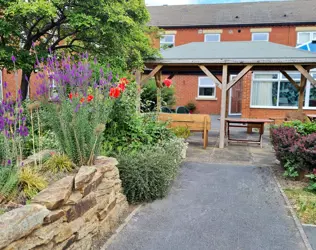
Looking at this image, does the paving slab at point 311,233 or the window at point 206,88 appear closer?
the paving slab at point 311,233

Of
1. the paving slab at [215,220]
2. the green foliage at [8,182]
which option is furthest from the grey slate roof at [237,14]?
the green foliage at [8,182]

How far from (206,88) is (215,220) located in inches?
644

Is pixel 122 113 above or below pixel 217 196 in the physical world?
above

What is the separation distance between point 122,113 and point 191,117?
11.4 feet

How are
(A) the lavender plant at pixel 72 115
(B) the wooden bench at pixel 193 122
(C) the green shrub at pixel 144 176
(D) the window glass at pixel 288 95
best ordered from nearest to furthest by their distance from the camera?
1. (A) the lavender plant at pixel 72 115
2. (C) the green shrub at pixel 144 176
3. (B) the wooden bench at pixel 193 122
4. (D) the window glass at pixel 288 95

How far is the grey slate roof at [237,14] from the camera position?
1836 cm

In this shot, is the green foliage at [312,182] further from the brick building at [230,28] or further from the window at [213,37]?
the window at [213,37]

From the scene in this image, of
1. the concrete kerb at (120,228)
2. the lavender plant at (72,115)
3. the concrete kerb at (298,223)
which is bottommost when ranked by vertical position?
the concrete kerb at (120,228)

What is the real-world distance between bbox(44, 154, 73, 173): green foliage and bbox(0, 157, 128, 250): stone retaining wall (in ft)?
0.88

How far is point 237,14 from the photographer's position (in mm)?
19906

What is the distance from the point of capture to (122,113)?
4820 millimetres

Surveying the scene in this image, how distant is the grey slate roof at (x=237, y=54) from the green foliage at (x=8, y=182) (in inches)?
252

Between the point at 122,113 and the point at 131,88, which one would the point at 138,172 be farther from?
the point at 131,88

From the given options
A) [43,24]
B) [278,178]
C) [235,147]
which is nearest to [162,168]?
[278,178]
